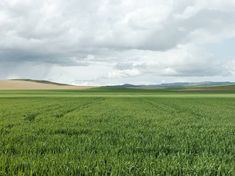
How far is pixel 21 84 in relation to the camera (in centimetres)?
17700

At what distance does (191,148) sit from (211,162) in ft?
7.08

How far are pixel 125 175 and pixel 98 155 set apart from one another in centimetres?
196

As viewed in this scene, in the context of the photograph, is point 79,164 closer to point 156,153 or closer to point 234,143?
point 156,153

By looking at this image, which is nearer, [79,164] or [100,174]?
[100,174]

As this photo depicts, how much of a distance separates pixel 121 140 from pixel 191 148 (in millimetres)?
2515

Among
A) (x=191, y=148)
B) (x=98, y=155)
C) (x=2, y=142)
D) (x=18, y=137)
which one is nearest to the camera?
(x=98, y=155)

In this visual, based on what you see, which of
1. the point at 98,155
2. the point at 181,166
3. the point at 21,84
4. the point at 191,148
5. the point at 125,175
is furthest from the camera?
the point at 21,84

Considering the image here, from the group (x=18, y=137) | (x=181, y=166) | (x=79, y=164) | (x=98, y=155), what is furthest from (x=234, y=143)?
(x=18, y=137)

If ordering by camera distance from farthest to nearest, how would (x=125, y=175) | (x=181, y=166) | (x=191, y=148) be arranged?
(x=191, y=148) < (x=181, y=166) < (x=125, y=175)

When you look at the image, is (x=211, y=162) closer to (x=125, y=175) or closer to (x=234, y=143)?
(x=125, y=175)

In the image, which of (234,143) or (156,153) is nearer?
(156,153)

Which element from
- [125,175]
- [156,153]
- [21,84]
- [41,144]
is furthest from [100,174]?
[21,84]

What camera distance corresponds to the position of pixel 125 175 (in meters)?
7.02

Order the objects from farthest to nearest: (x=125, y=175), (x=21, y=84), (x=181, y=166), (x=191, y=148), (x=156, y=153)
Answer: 1. (x=21, y=84)
2. (x=191, y=148)
3. (x=156, y=153)
4. (x=181, y=166)
5. (x=125, y=175)
